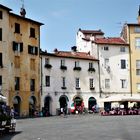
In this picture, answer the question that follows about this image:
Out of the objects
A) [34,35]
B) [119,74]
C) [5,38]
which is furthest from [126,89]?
[5,38]

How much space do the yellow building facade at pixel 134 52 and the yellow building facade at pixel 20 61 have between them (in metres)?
Answer: 17.6

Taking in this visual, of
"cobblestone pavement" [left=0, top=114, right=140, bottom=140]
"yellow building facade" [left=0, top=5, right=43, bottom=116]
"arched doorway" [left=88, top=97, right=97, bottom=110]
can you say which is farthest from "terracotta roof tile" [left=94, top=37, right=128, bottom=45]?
"cobblestone pavement" [left=0, top=114, right=140, bottom=140]

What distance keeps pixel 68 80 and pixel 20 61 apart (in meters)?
10.5

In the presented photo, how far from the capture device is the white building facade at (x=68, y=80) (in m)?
66.4

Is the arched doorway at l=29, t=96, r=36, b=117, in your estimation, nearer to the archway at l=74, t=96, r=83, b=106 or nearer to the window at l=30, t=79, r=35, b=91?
the window at l=30, t=79, r=35, b=91

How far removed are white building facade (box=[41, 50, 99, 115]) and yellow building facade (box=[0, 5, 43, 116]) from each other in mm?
1989

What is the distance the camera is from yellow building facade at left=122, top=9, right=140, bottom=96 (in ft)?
244

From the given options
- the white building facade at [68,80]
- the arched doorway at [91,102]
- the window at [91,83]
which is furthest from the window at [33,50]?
the arched doorway at [91,102]

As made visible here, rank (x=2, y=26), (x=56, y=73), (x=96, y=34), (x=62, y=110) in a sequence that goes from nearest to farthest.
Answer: (x=2, y=26) < (x=62, y=110) < (x=56, y=73) < (x=96, y=34)

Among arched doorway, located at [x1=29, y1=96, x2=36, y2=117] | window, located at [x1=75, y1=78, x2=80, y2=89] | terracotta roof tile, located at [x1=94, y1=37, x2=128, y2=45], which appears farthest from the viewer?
terracotta roof tile, located at [x1=94, y1=37, x2=128, y2=45]

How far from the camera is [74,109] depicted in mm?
68312

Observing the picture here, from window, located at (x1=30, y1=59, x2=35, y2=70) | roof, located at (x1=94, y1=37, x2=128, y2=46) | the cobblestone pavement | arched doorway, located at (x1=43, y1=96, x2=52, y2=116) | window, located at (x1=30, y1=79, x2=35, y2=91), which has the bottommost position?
the cobblestone pavement

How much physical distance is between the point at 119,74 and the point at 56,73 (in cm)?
1222

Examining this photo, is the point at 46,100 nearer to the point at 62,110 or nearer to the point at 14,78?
the point at 62,110
